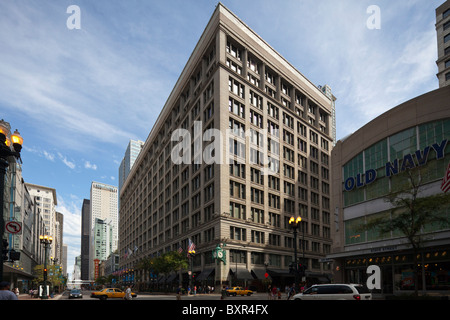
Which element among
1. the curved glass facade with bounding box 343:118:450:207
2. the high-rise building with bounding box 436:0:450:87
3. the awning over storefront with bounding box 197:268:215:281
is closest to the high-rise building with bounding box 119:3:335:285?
the awning over storefront with bounding box 197:268:215:281

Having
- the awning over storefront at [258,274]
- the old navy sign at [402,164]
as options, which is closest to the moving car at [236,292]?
the awning over storefront at [258,274]

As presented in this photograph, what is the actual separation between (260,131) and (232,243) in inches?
926

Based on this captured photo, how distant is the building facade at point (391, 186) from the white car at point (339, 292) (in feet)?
34.5

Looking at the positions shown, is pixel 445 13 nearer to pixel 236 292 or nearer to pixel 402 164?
pixel 402 164

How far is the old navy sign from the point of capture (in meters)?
35.0

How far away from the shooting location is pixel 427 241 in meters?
33.1

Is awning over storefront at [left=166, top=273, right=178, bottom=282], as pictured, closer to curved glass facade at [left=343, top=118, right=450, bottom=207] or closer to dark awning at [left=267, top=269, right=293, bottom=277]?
dark awning at [left=267, top=269, right=293, bottom=277]

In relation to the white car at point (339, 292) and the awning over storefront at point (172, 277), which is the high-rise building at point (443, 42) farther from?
the white car at point (339, 292)

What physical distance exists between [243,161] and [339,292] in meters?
51.3

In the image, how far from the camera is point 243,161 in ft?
240

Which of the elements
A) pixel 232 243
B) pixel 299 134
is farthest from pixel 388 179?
pixel 299 134

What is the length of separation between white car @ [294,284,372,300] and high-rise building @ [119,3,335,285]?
35.6 m

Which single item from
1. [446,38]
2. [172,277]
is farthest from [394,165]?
[172,277]

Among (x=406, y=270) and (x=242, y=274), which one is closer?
(x=406, y=270)
